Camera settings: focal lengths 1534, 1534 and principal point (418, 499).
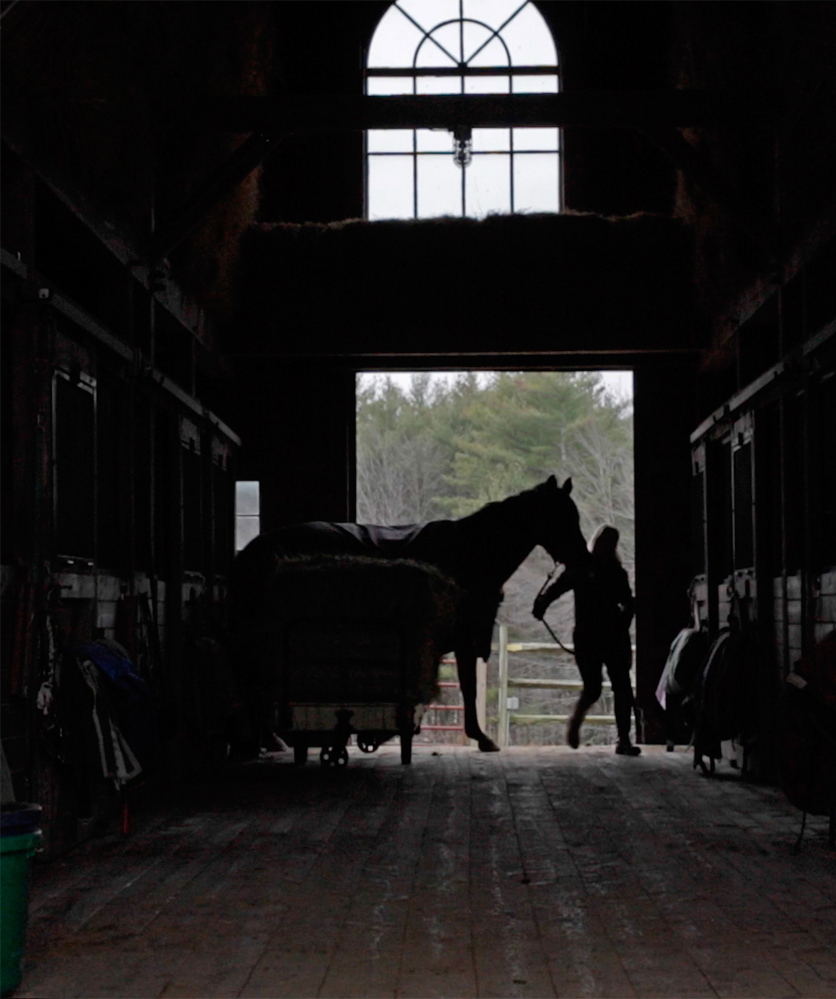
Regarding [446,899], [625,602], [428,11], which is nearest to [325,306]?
[428,11]

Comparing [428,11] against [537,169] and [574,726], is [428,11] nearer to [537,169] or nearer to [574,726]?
[537,169]

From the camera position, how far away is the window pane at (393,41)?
13.2 metres

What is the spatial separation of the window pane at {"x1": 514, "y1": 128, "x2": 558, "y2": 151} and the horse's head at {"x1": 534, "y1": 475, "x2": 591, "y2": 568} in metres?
3.46

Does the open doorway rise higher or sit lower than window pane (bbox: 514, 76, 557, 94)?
lower

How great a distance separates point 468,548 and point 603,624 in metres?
1.12

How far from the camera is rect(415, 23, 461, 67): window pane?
13.2 m

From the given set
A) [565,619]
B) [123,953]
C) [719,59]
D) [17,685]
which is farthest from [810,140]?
[565,619]

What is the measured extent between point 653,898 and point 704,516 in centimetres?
677

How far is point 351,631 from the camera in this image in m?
9.24

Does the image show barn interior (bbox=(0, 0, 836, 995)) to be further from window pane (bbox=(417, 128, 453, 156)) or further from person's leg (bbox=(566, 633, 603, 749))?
window pane (bbox=(417, 128, 453, 156))

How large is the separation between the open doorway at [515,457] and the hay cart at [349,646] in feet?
75.0

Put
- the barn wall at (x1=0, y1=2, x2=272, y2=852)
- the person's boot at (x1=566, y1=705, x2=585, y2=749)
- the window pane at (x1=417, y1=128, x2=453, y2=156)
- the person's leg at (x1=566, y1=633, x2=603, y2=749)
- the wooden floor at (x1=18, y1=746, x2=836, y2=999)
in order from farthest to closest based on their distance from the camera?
the window pane at (x1=417, y1=128, x2=453, y2=156)
the person's boot at (x1=566, y1=705, x2=585, y2=749)
the person's leg at (x1=566, y1=633, x2=603, y2=749)
the barn wall at (x1=0, y1=2, x2=272, y2=852)
the wooden floor at (x1=18, y1=746, x2=836, y2=999)

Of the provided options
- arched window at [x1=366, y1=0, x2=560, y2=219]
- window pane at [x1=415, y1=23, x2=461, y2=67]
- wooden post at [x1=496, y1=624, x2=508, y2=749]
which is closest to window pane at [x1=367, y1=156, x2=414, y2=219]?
arched window at [x1=366, y1=0, x2=560, y2=219]

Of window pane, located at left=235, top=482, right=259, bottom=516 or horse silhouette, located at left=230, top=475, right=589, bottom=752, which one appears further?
window pane, located at left=235, top=482, right=259, bottom=516
